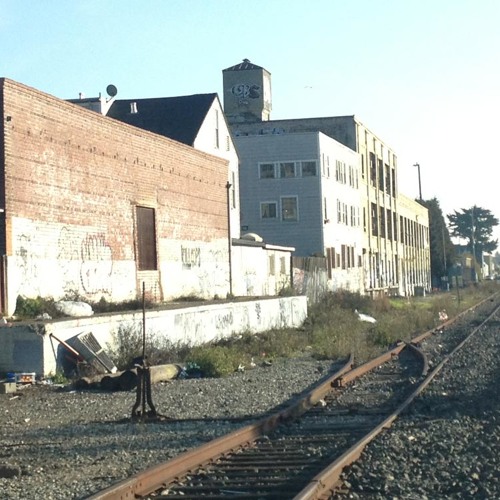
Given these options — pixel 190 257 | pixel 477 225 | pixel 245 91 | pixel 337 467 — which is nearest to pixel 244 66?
pixel 245 91

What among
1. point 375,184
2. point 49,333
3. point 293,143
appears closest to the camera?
point 49,333

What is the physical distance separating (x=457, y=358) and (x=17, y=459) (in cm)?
1496

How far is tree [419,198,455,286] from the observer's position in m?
110

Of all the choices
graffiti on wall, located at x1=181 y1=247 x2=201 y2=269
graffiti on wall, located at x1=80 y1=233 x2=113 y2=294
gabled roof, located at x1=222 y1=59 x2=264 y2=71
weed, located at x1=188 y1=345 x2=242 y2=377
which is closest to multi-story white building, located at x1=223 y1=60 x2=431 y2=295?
gabled roof, located at x1=222 y1=59 x2=264 y2=71

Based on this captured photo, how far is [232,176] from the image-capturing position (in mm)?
50094

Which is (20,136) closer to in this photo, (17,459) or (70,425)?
(70,425)

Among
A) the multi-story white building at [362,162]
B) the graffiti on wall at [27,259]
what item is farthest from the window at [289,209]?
the graffiti on wall at [27,259]

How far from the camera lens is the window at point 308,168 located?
2267 inches

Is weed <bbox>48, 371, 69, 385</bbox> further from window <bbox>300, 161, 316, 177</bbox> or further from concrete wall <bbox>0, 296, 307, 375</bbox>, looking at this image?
window <bbox>300, 161, 316, 177</bbox>

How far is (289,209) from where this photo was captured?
2293 inches

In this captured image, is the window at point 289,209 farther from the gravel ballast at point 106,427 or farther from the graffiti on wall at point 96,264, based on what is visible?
the gravel ballast at point 106,427

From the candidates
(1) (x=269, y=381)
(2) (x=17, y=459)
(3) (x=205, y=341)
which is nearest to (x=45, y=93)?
(3) (x=205, y=341)

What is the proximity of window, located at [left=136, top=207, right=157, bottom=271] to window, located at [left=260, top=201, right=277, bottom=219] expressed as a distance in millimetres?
28189

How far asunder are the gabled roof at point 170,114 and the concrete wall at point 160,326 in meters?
12.7
